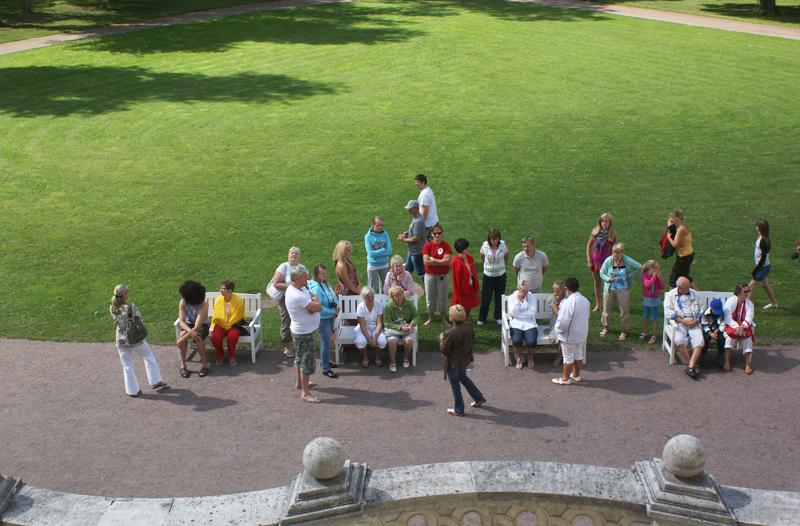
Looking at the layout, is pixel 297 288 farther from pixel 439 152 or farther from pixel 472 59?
pixel 472 59

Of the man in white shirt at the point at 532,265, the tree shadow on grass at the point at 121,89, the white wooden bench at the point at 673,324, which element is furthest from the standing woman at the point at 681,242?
the tree shadow on grass at the point at 121,89

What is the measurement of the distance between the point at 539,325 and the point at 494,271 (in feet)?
3.96

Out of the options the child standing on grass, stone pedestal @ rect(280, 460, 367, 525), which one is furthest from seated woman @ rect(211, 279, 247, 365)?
the child standing on grass

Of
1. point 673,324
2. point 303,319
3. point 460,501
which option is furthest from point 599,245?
point 460,501

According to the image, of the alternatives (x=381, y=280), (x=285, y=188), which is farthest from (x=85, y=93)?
(x=381, y=280)

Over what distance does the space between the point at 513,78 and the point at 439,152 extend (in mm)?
8545

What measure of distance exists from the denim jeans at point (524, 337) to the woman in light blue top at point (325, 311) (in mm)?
2817

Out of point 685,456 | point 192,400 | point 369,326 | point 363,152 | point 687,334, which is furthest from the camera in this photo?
point 363,152

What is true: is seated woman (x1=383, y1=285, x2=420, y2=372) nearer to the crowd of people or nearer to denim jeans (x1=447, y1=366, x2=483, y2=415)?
the crowd of people

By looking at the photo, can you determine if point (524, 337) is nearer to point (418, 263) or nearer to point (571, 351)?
point (571, 351)

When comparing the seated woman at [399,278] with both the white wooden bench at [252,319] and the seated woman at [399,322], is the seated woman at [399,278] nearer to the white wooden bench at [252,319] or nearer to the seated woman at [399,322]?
the seated woman at [399,322]

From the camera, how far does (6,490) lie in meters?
5.34

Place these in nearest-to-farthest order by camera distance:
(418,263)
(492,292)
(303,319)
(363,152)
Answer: (303,319) < (492,292) < (418,263) < (363,152)

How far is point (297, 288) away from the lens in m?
8.81
